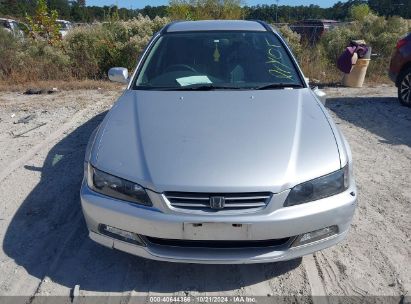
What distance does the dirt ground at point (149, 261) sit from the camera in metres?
2.70

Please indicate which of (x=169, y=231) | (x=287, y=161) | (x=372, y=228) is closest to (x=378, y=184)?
(x=372, y=228)

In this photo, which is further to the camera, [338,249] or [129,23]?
[129,23]

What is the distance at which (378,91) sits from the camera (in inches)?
368

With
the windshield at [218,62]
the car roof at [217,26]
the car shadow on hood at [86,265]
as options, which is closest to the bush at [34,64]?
the car roof at [217,26]

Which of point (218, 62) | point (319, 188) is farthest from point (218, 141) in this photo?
point (218, 62)

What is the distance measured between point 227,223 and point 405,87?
6519mm

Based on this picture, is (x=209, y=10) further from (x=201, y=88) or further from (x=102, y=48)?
(x=201, y=88)

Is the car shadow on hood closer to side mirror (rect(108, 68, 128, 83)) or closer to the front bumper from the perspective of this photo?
the front bumper

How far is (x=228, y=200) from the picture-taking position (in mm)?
2420

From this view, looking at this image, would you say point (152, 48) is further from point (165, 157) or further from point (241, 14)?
point (241, 14)

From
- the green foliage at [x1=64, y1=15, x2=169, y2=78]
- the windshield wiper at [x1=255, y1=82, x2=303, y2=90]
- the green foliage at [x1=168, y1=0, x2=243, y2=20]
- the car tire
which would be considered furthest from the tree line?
the windshield wiper at [x1=255, y1=82, x2=303, y2=90]

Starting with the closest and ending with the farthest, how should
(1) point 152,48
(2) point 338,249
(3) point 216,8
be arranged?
(2) point 338,249
(1) point 152,48
(3) point 216,8

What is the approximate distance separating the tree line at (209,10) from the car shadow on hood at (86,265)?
1032cm

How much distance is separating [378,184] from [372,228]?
3.30 ft
